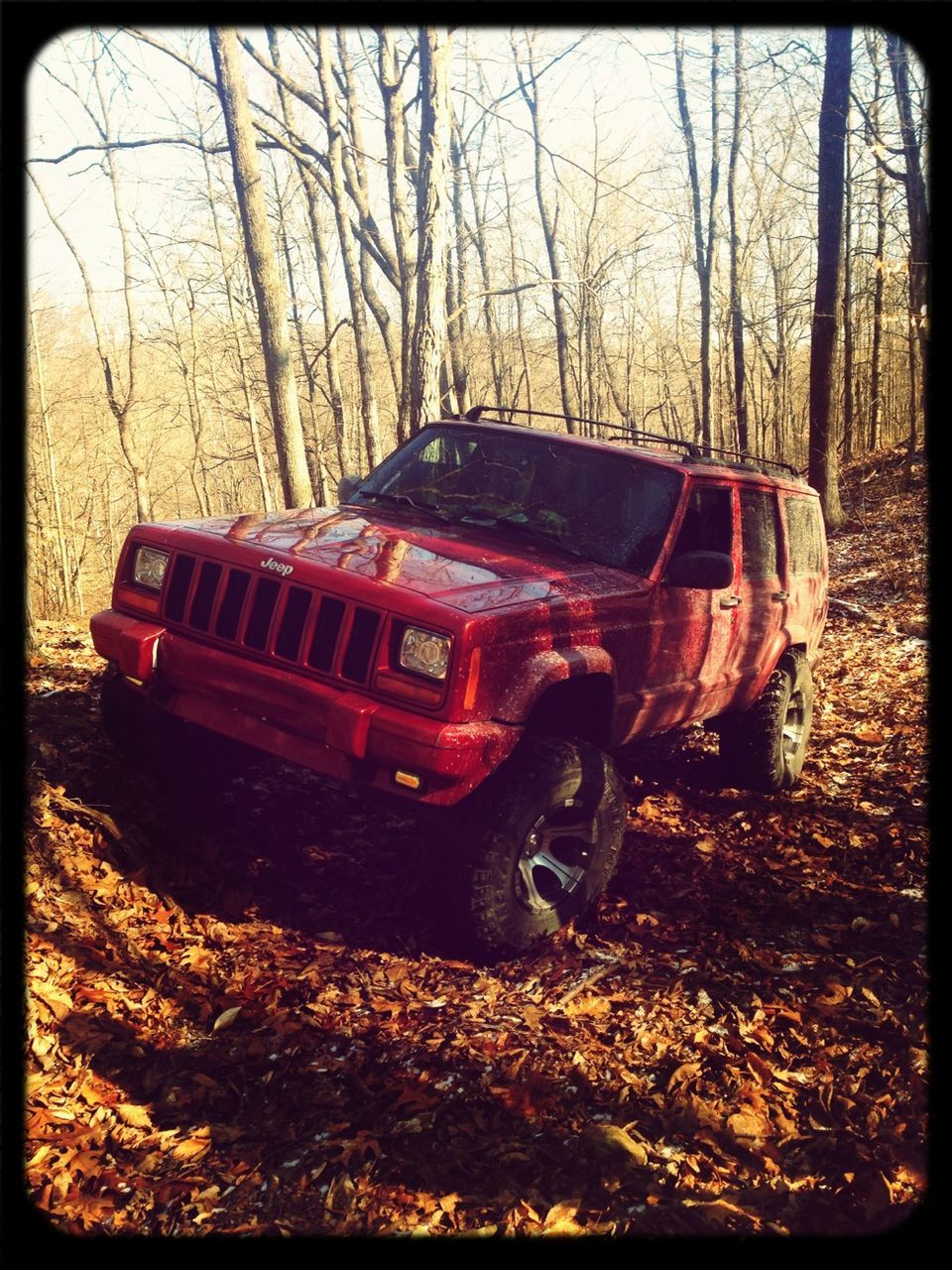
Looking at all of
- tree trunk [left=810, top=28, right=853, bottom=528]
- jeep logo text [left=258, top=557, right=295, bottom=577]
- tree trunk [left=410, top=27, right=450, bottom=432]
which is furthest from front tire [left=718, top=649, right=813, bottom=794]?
tree trunk [left=810, top=28, right=853, bottom=528]

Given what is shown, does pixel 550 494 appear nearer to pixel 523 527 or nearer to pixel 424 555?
pixel 523 527

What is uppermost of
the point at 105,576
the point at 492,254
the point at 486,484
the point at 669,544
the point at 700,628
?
the point at 492,254

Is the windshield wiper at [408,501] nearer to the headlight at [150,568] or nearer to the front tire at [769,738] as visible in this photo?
the headlight at [150,568]

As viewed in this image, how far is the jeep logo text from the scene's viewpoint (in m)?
3.91

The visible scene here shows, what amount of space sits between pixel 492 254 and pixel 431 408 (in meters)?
20.9

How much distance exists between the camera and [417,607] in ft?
11.8

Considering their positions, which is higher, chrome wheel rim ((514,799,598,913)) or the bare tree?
the bare tree

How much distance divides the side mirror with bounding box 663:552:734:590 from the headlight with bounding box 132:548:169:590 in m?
2.44

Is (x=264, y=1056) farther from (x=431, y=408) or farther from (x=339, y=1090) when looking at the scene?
(x=431, y=408)

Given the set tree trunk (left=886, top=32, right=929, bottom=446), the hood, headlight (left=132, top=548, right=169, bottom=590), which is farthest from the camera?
tree trunk (left=886, top=32, right=929, bottom=446)

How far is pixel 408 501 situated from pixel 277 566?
4.36 ft

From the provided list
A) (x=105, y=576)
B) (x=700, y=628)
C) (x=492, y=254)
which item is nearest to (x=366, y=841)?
(x=700, y=628)

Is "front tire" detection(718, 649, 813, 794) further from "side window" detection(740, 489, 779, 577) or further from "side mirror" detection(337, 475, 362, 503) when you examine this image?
"side mirror" detection(337, 475, 362, 503)

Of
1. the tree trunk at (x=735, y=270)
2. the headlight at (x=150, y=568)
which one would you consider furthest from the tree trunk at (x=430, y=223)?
the tree trunk at (x=735, y=270)
